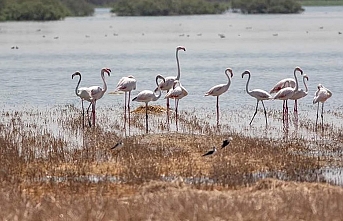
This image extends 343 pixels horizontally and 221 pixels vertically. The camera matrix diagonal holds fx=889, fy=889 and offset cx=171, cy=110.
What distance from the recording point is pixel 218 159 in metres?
13.0

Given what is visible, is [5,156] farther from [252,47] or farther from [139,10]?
[139,10]

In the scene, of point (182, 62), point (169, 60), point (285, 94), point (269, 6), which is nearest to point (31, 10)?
point (269, 6)

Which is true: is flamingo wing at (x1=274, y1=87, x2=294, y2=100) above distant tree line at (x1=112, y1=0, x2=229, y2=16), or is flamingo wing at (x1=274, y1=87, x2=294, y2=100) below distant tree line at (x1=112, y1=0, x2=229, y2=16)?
below

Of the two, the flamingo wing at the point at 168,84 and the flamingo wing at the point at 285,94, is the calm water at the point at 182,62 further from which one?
the flamingo wing at the point at 168,84

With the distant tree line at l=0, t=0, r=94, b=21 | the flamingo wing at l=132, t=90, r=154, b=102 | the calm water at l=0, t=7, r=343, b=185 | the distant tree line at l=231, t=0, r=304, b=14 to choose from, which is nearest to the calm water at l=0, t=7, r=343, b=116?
the calm water at l=0, t=7, r=343, b=185

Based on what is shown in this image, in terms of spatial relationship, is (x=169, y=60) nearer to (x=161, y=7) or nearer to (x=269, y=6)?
(x=269, y=6)

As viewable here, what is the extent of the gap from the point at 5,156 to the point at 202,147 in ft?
10.2

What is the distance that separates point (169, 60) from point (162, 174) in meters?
28.0

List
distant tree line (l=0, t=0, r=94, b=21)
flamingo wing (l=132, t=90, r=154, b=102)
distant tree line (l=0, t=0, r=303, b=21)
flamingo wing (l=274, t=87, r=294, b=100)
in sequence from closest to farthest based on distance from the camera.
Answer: flamingo wing (l=132, t=90, r=154, b=102) → flamingo wing (l=274, t=87, r=294, b=100) → distant tree line (l=0, t=0, r=94, b=21) → distant tree line (l=0, t=0, r=303, b=21)

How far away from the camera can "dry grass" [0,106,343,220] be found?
29.0 ft

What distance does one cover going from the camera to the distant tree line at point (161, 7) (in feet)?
336

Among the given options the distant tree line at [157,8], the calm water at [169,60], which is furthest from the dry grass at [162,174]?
the distant tree line at [157,8]

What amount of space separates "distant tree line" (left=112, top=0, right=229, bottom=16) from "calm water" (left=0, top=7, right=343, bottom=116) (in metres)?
36.0

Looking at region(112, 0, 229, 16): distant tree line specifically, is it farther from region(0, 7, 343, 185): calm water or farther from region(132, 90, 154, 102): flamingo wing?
region(132, 90, 154, 102): flamingo wing
